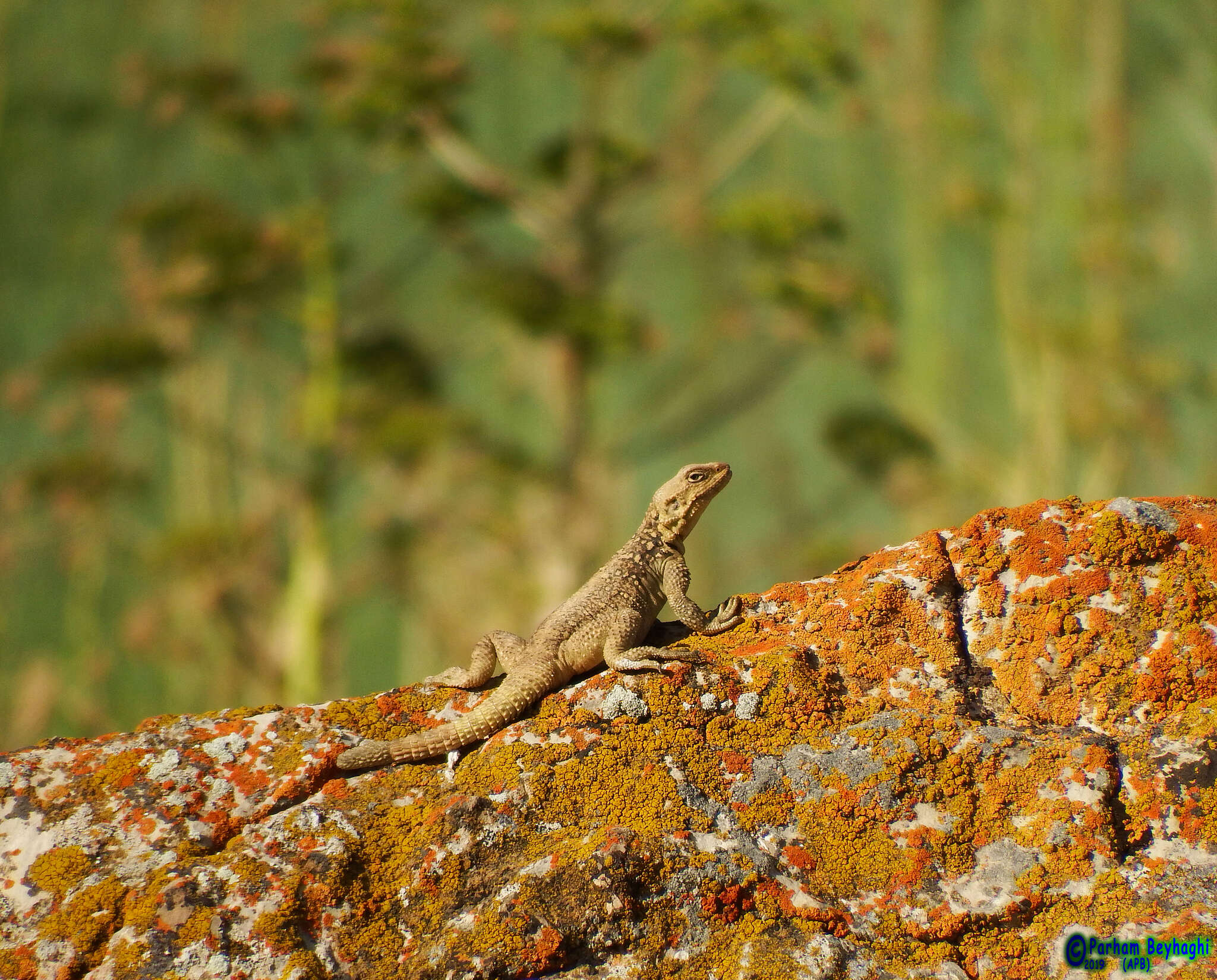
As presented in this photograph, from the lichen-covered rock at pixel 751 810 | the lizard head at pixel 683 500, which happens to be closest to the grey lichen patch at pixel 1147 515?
the lichen-covered rock at pixel 751 810

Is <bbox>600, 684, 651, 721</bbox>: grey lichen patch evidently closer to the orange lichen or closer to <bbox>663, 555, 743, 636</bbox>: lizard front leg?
<bbox>663, 555, 743, 636</bbox>: lizard front leg

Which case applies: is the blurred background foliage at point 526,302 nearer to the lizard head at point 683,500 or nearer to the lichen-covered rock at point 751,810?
the lizard head at point 683,500

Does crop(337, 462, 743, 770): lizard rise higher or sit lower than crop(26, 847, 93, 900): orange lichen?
higher

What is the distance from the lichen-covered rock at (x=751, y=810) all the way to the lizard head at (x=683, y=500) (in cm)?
140

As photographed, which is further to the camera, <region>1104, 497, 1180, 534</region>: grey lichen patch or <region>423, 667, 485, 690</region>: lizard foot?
<region>423, 667, 485, 690</region>: lizard foot

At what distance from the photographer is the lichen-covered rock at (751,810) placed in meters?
2.73

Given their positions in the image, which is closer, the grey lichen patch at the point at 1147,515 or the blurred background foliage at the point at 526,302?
the grey lichen patch at the point at 1147,515

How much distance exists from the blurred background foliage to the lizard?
860cm

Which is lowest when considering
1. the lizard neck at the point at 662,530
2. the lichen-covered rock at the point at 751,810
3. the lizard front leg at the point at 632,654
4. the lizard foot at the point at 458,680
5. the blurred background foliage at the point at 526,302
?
the lichen-covered rock at the point at 751,810

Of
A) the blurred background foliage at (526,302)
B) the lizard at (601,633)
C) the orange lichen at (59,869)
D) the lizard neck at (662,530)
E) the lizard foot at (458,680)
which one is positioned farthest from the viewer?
the blurred background foliage at (526,302)

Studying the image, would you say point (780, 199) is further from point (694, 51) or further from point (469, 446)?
point (469, 446)

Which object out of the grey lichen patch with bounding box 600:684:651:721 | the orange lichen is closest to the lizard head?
the grey lichen patch with bounding box 600:684:651:721

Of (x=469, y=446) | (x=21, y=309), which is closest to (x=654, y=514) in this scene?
(x=469, y=446)

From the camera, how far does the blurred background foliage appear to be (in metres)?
14.1
